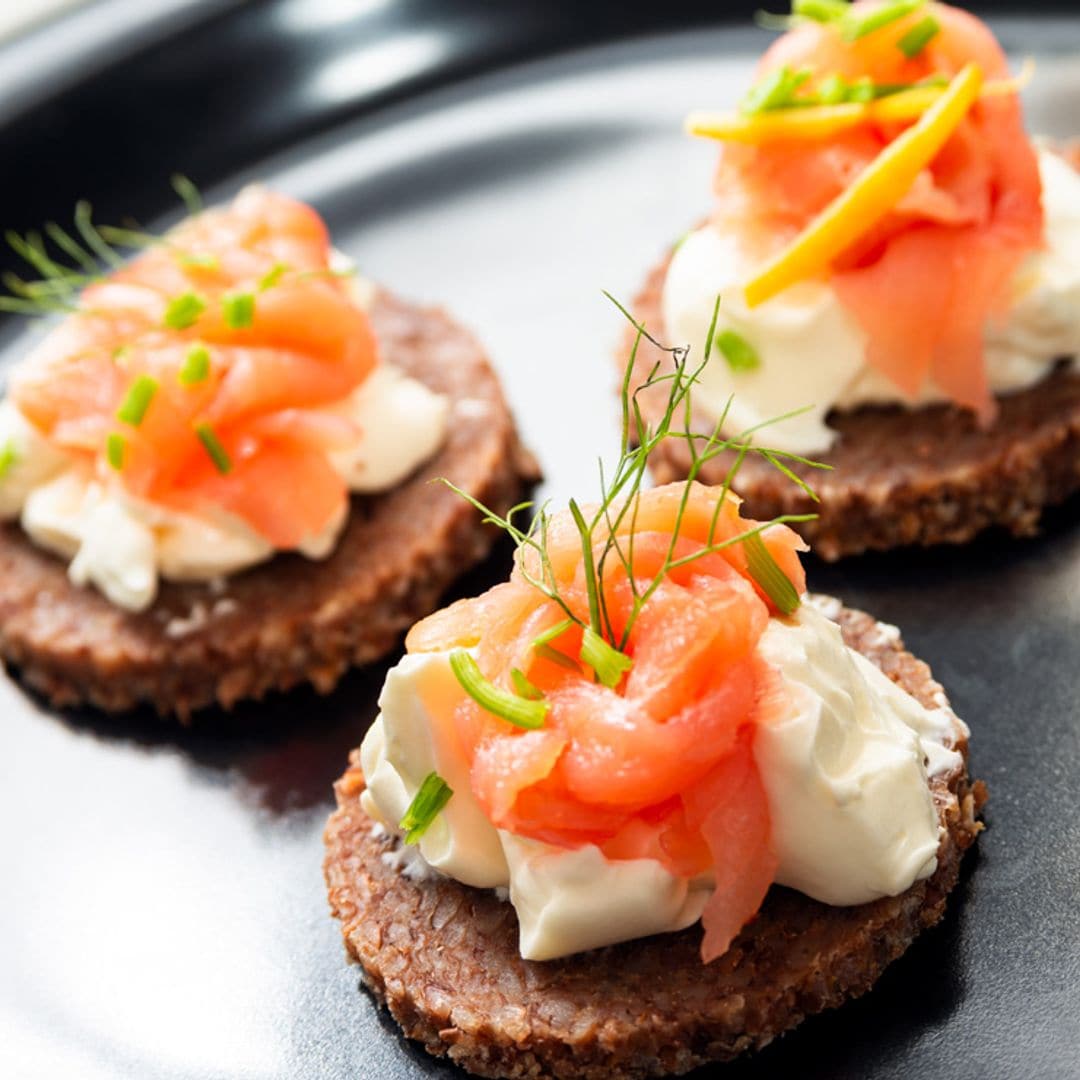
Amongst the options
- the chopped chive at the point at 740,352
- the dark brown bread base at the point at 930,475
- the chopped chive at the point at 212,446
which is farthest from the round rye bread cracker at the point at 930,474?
the chopped chive at the point at 212,446

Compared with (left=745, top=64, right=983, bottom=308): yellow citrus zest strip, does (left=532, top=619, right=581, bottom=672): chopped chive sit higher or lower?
higher

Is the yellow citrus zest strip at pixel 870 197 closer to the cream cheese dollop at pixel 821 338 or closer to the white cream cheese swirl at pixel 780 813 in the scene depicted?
the cream cheese dollop at pixel 821 338

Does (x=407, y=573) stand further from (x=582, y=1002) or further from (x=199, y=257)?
(x=582, y=1002)

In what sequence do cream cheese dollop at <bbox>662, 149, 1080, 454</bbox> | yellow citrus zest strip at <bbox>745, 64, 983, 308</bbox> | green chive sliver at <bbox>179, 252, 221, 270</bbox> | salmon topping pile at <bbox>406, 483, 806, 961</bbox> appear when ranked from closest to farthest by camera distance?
salmon topping pile at <bbox>406, 483, 806, 961</bbox> → yellow citrus zest strip at <bbox>745, 64, 983, 308</bbox> → cream cheese dollop at <bbox>662, 149, 1080, 454</bbox> → green chive sliver at <bbox>179, 252, 221, 270</bbox>

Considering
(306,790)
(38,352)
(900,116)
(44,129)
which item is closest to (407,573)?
(306,790)

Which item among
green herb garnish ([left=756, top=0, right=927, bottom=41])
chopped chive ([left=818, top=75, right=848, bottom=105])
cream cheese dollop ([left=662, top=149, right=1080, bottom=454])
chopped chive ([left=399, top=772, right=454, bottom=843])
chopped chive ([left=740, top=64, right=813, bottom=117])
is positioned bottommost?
cream cheese dollop ([left=662, top=149, right=1080, bottom=454])

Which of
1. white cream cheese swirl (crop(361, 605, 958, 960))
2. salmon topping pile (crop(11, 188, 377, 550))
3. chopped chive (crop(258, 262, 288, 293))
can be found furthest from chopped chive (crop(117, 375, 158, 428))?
white cream cheese swirl (crop(361, 605, 958, 960))

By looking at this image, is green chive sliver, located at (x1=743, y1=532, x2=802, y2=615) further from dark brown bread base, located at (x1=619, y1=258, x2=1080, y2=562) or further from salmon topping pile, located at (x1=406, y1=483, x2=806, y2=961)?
dark brown bread base, located at (x1=619, y1=258, x2=1080, y2=562)
